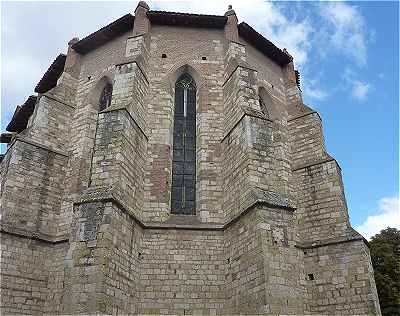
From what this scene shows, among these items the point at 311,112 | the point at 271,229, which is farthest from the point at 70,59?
the point at 271,229

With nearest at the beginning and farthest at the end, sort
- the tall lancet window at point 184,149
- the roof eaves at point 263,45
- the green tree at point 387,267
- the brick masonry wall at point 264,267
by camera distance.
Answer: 1. the brick masonry wall at point 264,267
2. the tall lancet window at point 184,149
3. the roof eaves at point 263,45
4. the green tree at point 387,267

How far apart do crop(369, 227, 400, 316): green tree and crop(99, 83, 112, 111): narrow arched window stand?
49.6 ft

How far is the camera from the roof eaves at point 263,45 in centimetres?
1548

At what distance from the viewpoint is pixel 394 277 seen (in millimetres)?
19656

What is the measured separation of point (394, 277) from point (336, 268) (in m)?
10.5

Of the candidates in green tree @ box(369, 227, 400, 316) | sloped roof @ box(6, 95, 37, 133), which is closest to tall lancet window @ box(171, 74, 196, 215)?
sloped roof @ box(6, 95, 37, 133)

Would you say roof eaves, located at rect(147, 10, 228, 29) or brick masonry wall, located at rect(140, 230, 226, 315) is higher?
roof eaves, located at rect(147, 10, 228, 29)

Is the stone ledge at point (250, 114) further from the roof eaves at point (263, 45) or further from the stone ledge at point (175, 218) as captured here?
the roof eaves at point (263, 45)

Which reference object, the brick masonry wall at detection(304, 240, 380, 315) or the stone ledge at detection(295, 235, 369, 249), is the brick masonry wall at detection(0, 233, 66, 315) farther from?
the brick masonry wall at detection(304, 240, 380, 315)

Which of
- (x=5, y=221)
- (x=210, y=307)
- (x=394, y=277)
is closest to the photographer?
(x=210, y=307)

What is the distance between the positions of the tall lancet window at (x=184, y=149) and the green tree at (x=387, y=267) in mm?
12374

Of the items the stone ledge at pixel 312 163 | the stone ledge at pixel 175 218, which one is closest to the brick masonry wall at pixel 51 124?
the stone ledge at pixel 175 218

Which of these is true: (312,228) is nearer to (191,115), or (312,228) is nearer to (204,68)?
(191,115)

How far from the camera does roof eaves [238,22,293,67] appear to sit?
15.5 m
